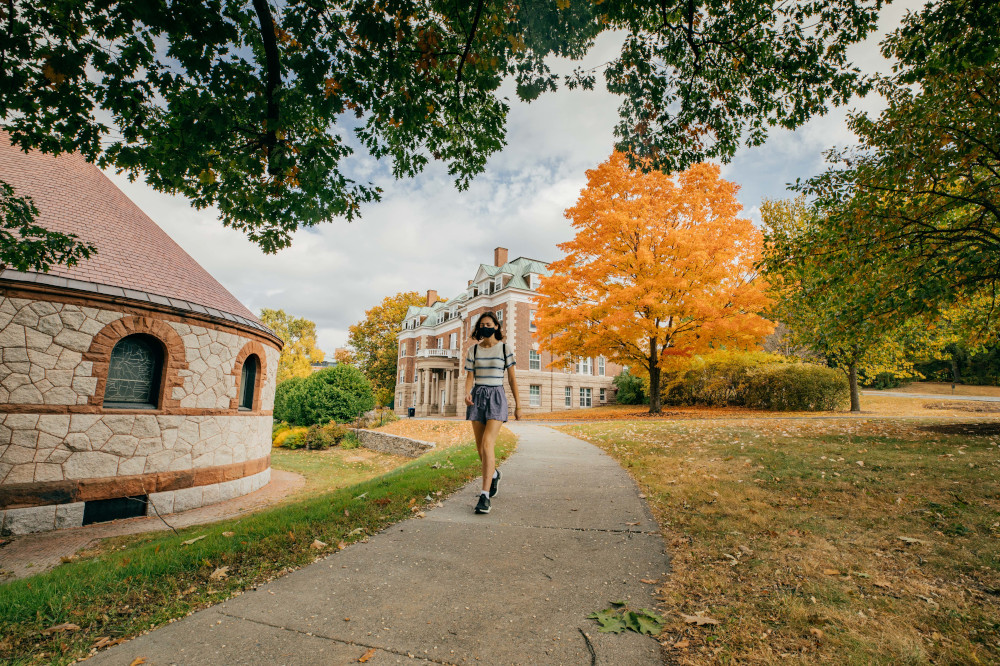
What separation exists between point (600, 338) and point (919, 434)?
10361 mm

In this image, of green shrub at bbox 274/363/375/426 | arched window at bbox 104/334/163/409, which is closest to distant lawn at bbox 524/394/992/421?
green shrub at bbox 274/363/375/426

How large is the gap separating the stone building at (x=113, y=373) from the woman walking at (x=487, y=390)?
25.6ft

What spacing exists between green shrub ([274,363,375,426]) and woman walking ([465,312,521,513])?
19021 millimetres

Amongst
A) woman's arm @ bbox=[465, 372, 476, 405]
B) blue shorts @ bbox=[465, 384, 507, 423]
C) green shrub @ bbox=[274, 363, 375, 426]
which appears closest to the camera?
blue shorts @ bbox=[465, 384, 507, 423]

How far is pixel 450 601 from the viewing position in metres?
2.97

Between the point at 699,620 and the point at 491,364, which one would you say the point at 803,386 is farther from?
the point at 699,620

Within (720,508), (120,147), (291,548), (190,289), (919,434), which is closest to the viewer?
(291,548)

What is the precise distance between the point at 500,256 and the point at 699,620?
128 ft

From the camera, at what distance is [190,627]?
2703 mm

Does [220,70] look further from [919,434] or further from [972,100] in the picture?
[919,434]

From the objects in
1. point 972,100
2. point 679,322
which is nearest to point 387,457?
point 679,322

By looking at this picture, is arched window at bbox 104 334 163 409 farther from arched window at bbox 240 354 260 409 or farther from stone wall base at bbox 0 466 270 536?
arched window at bbox 240 354 260 409

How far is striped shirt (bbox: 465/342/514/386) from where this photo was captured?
5316mm

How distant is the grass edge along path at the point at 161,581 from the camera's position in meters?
2.64
